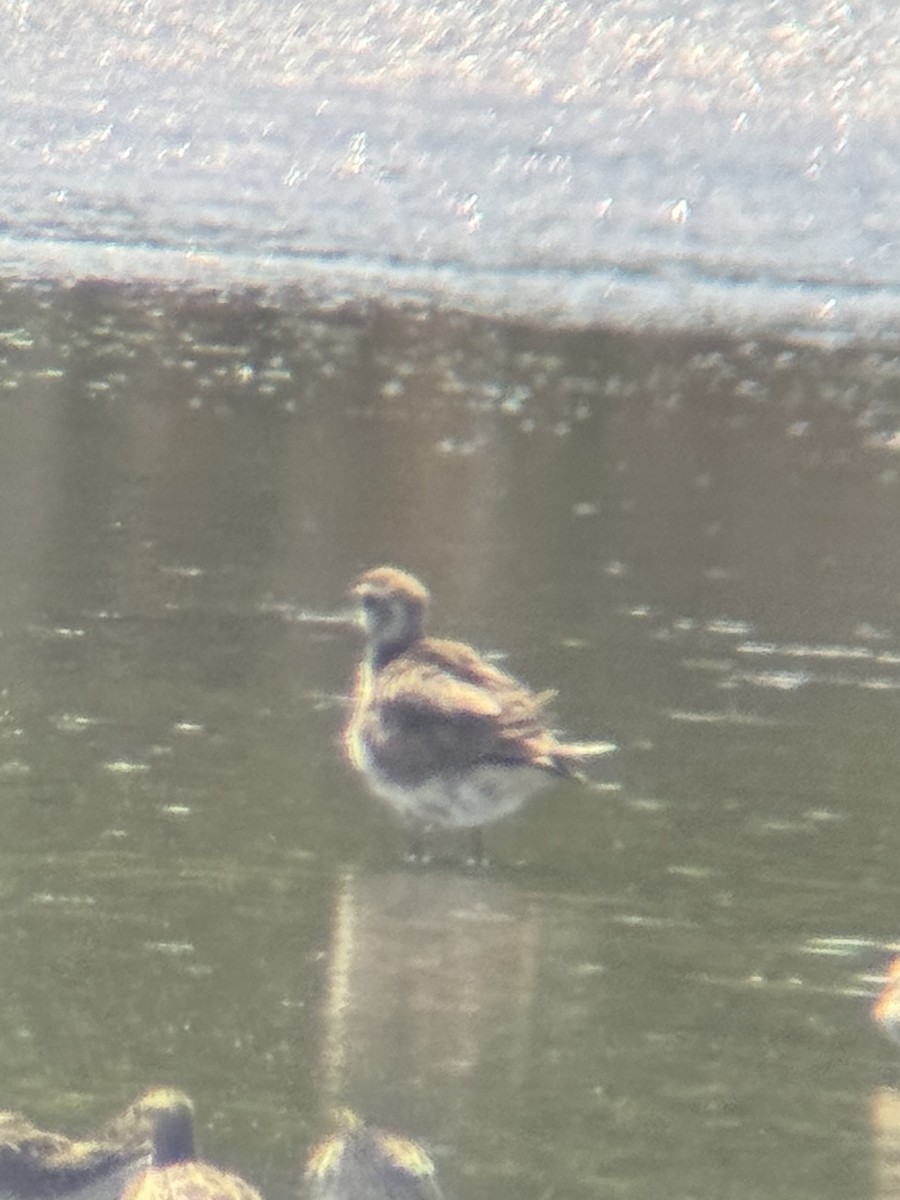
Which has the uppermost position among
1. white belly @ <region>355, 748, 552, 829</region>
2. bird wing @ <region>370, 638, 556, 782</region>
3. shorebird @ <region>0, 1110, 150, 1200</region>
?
bird wing @ <region>370, 638, 556, 782</region>

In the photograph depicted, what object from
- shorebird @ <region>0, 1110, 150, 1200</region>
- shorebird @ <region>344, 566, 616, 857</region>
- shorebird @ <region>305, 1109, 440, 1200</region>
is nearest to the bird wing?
shorebird @ <region>344, 566, 616, 857</region>

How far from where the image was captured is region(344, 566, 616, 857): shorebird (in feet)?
26.0

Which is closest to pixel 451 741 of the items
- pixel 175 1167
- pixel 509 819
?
pixel 509 819

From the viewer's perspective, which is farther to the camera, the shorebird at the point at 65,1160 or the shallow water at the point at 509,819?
the shallow water at the point at 509,819

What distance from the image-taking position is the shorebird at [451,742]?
7.93m

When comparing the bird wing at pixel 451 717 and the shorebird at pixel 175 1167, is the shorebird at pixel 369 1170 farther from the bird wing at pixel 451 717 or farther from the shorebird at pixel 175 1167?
the bird wing at pixel 451 717

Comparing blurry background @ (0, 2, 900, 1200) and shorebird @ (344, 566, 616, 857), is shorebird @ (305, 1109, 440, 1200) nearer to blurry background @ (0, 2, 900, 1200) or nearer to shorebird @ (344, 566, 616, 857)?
blurry background @ (0, 2, 900, 1200)

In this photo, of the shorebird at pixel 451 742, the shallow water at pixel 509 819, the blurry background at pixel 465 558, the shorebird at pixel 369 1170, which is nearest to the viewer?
the shorebird at pixel 369 1170

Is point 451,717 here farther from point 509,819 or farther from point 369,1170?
point 369,1170

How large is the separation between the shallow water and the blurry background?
0.02 metres

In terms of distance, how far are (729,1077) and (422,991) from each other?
30.6 inches

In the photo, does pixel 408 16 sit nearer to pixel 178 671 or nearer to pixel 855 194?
pixel 855 194

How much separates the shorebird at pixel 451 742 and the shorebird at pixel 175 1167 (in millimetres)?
2295

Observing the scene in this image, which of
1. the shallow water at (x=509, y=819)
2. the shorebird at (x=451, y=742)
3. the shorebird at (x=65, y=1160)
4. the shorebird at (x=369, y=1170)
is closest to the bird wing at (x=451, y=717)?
the shorebird at (x=451, y=742)
